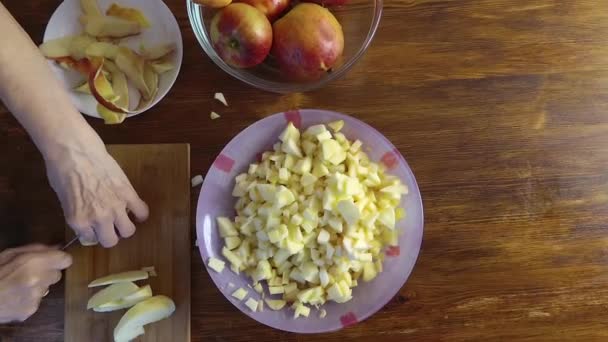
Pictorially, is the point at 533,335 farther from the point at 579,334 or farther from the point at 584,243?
the point at 584,243

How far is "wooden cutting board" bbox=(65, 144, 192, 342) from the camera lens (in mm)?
991

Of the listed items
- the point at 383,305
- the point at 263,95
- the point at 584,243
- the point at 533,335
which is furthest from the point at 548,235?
the point at 263,95

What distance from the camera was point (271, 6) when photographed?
2.94ft

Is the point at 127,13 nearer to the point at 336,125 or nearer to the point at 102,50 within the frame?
the point at 102,50

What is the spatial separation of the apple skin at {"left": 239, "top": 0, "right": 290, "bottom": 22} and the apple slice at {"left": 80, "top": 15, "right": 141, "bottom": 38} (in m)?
0.23

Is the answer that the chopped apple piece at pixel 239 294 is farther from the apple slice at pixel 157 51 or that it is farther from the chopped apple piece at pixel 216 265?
the apple slice at pixel 157 51

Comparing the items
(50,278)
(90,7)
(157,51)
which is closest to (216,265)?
(50,278)

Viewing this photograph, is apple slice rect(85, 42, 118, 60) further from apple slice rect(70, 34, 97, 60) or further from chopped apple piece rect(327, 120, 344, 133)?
chopped apple piece rect(327, 120, 344, 133)

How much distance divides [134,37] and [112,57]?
0.06m

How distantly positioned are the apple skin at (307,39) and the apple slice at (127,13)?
262 millimetres

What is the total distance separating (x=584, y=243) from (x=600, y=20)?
0.43 meters

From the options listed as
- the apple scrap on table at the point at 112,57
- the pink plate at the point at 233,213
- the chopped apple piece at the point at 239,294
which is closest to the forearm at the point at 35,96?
the apple scrap on table at the point at 112,57

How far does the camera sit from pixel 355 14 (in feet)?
3.23

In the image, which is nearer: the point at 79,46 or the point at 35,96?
the point at 35,96
